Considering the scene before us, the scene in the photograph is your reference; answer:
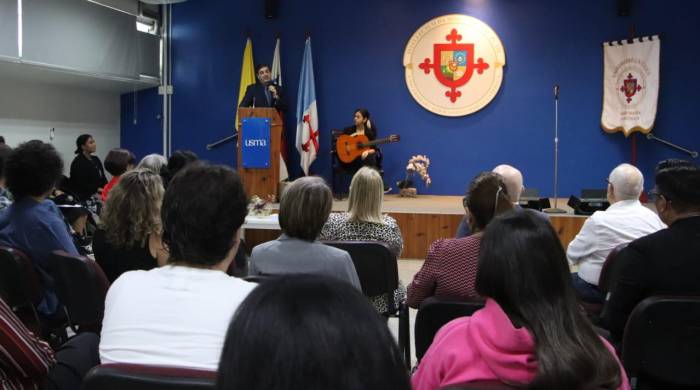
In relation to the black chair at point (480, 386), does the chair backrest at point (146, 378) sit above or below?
above

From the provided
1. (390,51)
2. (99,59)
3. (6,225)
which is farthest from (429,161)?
(6,225)

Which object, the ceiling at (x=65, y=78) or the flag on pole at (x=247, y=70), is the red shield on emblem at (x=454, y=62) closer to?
the flag on pole at (x=247, y=70)

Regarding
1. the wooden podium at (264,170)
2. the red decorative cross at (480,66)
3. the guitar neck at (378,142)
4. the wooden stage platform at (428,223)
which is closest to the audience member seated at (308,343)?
the wooden stage platform at (428,223)

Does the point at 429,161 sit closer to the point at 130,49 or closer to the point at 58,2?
the point at 130,49

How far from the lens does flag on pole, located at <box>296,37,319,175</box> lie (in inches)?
317

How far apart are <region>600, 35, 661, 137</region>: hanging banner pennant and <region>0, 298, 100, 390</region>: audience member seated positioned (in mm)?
7095

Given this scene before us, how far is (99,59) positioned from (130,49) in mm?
606

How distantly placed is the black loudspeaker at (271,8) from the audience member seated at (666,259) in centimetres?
691

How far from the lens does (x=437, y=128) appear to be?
8.12 metres

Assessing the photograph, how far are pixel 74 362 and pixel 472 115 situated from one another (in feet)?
23.1

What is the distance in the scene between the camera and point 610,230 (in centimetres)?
299

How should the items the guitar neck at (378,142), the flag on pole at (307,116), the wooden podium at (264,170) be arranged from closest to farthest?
the wooden podium at (264,170)
the guitar neck at (378,142)
the flag on pole at (307,116)

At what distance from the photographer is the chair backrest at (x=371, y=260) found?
281 cm

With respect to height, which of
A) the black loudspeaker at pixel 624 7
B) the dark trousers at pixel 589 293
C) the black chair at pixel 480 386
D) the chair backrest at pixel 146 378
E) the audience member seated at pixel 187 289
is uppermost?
the black loudspeaker at pixel 624 7
